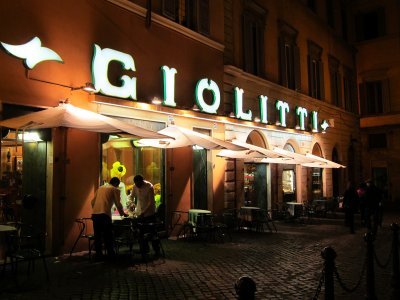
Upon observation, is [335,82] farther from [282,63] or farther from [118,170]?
[118,170]

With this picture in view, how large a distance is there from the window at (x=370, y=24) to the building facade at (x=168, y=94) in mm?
6780

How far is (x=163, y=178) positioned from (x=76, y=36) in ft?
13.1

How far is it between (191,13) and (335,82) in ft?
40.3

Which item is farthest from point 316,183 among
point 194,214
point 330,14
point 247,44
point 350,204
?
point 194,214

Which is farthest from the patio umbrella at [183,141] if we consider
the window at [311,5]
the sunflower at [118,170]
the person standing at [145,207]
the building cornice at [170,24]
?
the window at [311,5]

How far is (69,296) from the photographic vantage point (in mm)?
5590

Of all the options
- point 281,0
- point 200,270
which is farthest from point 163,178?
point 281,0

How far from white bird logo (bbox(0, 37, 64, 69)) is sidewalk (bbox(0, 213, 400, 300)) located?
3602 mm

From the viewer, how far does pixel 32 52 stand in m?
7.67

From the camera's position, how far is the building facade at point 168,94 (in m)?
8.07

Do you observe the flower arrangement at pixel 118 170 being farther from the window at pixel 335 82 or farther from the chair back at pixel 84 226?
the window at pixel 335 82

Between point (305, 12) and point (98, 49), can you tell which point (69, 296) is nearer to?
point (98, 49)

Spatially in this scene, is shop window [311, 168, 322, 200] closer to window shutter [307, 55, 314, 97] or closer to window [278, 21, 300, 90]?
window shutter [307, 55, 314, 97]

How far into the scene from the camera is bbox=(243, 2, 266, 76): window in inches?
576
